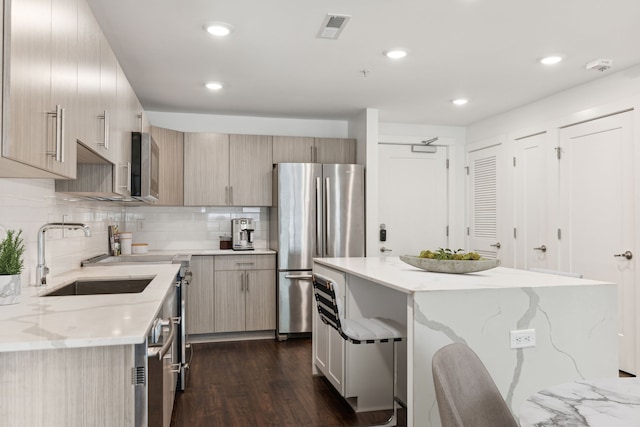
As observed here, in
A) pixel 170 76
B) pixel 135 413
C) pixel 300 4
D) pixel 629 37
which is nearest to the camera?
pixel 135 413

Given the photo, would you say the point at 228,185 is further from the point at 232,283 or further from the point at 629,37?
the point at 629,37

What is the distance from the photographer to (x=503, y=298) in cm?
223

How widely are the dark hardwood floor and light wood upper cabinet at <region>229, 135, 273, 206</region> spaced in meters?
1.62

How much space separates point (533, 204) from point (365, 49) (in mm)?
2621

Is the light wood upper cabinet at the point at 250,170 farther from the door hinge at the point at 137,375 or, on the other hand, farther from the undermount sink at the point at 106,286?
the door hinge at the point at 137,375

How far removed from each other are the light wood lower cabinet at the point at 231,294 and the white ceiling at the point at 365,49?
1.66m

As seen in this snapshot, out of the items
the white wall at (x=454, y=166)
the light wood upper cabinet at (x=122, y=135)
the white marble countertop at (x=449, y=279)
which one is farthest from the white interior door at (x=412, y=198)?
the light wood upper cabinet at (x=122, y=135)

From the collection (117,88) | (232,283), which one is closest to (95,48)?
(117,88)

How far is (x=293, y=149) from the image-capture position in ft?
18.1

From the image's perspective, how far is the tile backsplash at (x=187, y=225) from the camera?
5.39 m

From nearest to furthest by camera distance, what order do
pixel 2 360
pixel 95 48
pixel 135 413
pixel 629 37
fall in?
pixel 2 360
pixel 135 413
pixel 95 48
pixel 629 37

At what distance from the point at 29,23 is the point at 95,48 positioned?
101 cm

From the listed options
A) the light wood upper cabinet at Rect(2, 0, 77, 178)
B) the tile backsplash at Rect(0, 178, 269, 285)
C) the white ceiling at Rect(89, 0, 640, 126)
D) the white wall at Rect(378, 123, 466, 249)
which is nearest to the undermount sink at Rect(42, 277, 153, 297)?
the tile backsplash at Rect(0, 178, 269, 285)

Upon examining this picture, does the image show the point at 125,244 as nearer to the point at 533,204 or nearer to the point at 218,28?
the point at 218,28
